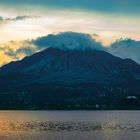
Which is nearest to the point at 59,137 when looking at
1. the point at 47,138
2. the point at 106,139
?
the point at 47,138

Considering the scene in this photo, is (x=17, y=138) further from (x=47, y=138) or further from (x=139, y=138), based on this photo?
(x=139, y=138)

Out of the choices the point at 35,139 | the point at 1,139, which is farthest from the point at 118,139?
the point at 1,139

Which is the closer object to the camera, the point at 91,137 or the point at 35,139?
the point at 35,139

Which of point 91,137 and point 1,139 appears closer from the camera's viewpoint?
point 1,139

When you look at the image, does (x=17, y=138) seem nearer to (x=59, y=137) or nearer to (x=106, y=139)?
(x=59, y=137)

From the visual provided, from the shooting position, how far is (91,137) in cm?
15612

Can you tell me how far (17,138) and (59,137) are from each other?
1454 centimetres

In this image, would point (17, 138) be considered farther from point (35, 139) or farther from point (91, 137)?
point (91, 137)

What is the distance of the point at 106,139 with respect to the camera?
149 m

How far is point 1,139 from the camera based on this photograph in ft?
479

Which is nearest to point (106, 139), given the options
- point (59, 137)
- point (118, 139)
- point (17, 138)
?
point (118, 139)

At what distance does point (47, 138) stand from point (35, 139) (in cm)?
661

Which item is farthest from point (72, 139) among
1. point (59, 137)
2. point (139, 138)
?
point (139, 138)

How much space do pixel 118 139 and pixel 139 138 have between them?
21.5 feet
